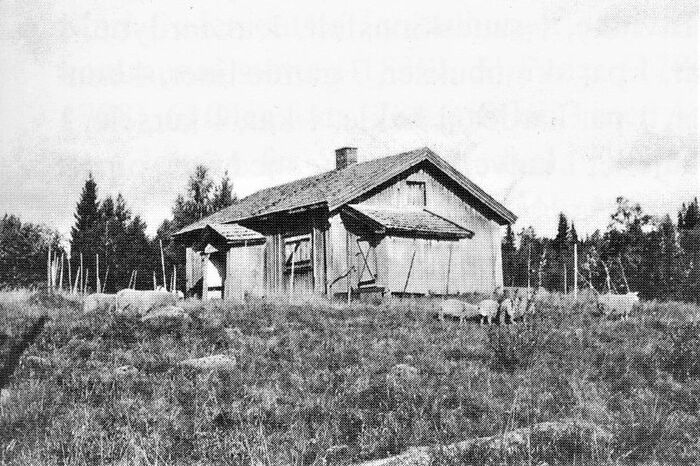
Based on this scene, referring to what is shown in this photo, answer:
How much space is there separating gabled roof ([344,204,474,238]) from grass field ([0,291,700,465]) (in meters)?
9.06

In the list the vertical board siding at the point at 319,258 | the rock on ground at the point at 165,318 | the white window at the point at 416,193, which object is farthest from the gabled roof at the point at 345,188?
the rock on ground at the point at 165,318

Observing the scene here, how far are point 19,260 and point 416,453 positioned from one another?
168 ft

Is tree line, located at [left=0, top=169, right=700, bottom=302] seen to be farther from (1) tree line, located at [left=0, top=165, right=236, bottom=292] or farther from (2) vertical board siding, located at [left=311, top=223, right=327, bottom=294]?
(2) vertical board siding, located at [left=311, top=223, right=327, bottom=294]

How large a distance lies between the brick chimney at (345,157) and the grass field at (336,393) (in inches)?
635

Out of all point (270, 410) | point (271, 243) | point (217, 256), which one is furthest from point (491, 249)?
point (270, 410)

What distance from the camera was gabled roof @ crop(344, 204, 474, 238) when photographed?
2195 cm

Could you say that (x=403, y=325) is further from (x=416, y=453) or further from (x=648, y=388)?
(x=416, y=453)

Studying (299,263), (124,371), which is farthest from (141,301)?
(299,263)

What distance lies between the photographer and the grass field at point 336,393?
625 cm

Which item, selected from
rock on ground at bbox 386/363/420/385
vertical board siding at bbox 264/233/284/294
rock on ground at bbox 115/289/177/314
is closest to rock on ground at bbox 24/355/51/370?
rock on ground at bbox 386/363/420/385

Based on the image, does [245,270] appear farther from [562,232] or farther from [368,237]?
[562,232]

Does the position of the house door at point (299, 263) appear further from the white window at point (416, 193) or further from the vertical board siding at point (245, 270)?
the white window at point (416, 193)

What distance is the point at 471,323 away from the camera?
14.5m

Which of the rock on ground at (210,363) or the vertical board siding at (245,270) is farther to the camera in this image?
the vertical board siding at (245,270)
